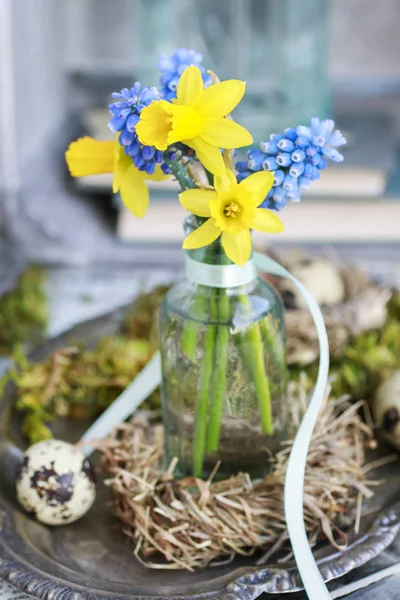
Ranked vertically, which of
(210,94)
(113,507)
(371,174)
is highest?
(210,94)

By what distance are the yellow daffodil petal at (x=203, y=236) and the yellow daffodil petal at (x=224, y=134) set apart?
38mm

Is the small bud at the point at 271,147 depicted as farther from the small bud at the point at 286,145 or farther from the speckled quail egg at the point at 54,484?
the speckled quail egg at the point at 54,484

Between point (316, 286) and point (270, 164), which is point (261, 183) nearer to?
point (270, 164)

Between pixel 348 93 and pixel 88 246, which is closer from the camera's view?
pixel 88 246

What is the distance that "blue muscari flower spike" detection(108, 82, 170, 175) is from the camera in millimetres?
397

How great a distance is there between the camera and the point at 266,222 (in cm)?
41

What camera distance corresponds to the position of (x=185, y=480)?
0.48m

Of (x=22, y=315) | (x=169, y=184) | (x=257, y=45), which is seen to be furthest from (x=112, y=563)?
(x=257, y=45)

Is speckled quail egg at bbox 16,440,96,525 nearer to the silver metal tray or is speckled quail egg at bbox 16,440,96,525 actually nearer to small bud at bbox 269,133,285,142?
the silver metal tray

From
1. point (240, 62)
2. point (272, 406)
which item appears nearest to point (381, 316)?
point (272, 406)

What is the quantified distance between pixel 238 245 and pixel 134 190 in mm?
76

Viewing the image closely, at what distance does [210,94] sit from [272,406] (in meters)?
0.19

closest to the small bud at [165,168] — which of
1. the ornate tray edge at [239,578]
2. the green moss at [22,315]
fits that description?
the ornate tray edge at [239,578]

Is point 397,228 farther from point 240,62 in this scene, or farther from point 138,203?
point 138,203
